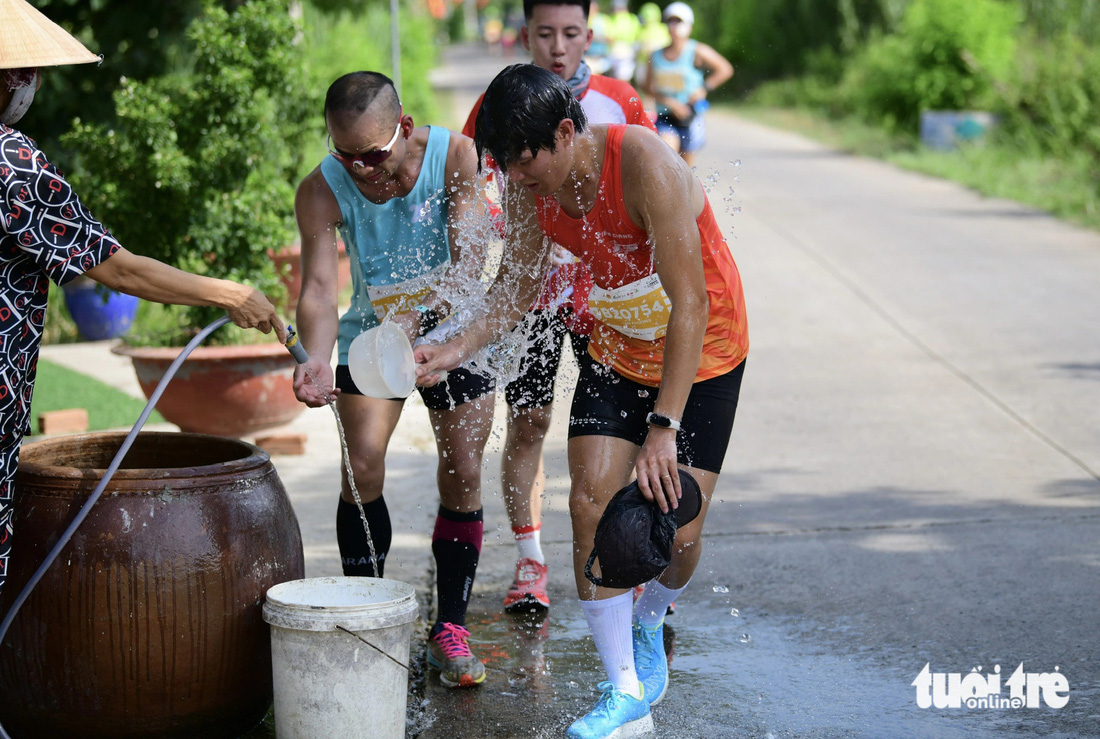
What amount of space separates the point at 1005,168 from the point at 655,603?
46.0ft

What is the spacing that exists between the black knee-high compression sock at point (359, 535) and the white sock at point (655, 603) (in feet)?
2.85

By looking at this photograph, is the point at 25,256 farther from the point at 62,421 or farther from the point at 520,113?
the point at 62,421

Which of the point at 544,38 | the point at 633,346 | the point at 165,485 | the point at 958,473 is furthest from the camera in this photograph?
the point at 958,473

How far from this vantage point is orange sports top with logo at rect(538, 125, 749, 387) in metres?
3.33

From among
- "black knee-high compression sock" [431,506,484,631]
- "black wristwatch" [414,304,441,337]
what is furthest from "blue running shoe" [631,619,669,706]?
"black wristwatch" [414,304,441,337]

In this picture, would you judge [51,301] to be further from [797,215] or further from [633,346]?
[797,215]

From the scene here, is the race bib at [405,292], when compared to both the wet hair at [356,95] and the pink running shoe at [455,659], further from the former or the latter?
the pink running shoe at [455,659]

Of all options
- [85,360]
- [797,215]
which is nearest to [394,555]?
[85,360]

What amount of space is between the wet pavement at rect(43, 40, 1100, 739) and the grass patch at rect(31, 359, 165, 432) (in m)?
0.41

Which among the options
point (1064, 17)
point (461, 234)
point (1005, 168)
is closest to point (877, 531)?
point (461, 234)

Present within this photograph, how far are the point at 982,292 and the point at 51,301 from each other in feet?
23.4

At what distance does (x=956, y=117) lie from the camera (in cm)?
1916

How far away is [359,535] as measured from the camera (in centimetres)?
389

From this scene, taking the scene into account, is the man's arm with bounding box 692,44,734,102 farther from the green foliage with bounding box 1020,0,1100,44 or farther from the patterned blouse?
the green foliage with bounding box 1020,0,1100,44
